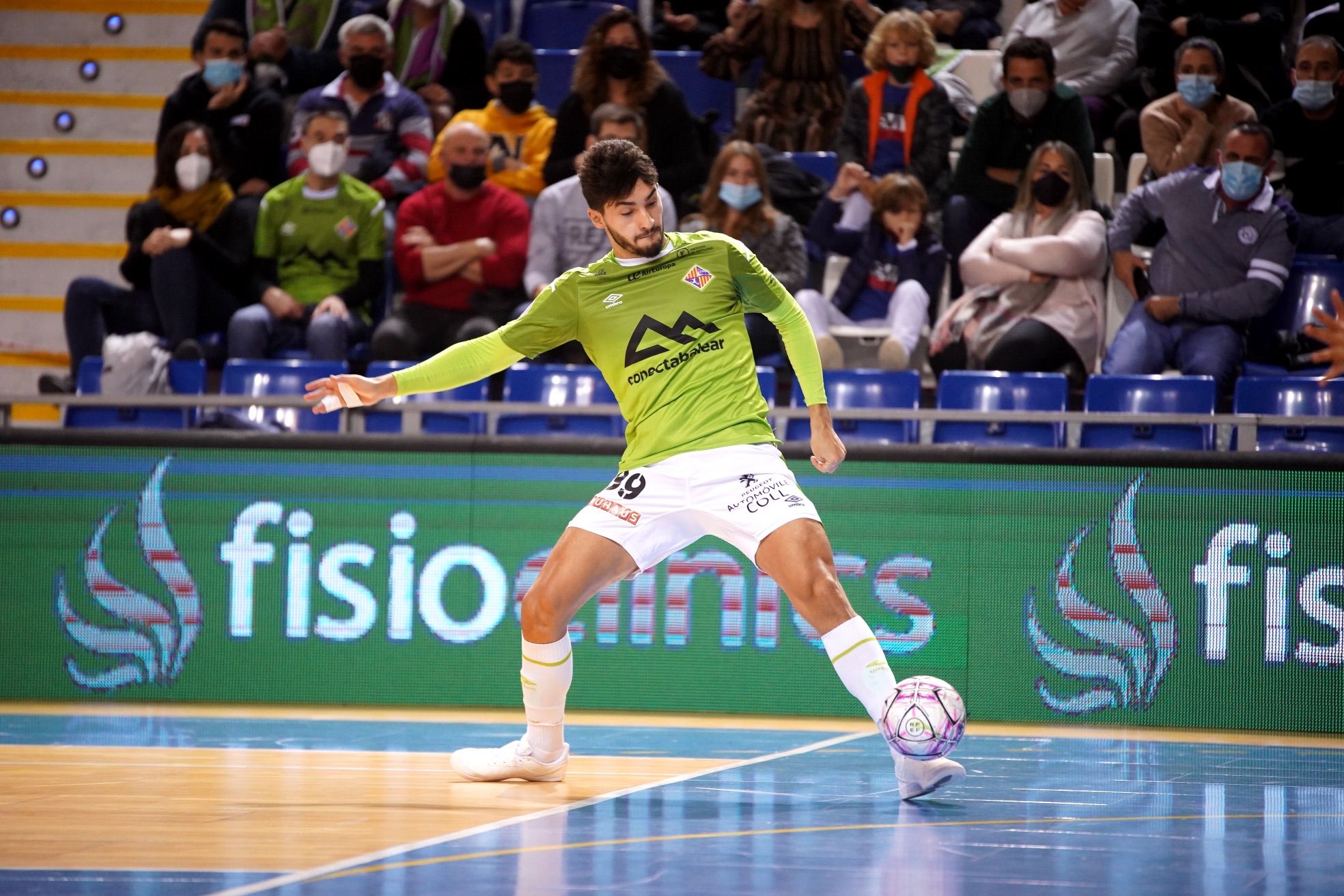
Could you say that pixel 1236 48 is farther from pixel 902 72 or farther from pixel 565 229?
pixel 565 229

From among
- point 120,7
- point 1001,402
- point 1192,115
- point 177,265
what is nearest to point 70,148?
point 120,7

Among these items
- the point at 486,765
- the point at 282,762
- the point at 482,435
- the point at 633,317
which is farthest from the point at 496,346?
the point at 482,435

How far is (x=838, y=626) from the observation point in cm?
608

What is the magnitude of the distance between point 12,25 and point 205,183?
534 centimetres

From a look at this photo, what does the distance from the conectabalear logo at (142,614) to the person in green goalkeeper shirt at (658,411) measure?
3.63 m

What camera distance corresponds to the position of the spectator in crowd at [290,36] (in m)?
→ 13.8

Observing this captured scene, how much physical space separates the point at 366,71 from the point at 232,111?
45.2 inches

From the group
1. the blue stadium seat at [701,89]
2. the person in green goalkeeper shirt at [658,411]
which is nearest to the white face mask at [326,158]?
Answer: the blue stadium seat at [701,89]

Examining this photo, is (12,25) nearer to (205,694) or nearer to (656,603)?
(205,694)

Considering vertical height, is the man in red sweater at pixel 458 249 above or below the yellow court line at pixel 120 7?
below

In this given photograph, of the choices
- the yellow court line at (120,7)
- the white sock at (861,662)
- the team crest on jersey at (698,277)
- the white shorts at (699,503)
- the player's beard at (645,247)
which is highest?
the yellow court line at (120,7)

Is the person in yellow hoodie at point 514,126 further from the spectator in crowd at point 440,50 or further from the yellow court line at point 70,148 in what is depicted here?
the yellow court line at point 70,148

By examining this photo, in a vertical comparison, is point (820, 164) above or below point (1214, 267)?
above

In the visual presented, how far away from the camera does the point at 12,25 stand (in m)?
16.1
